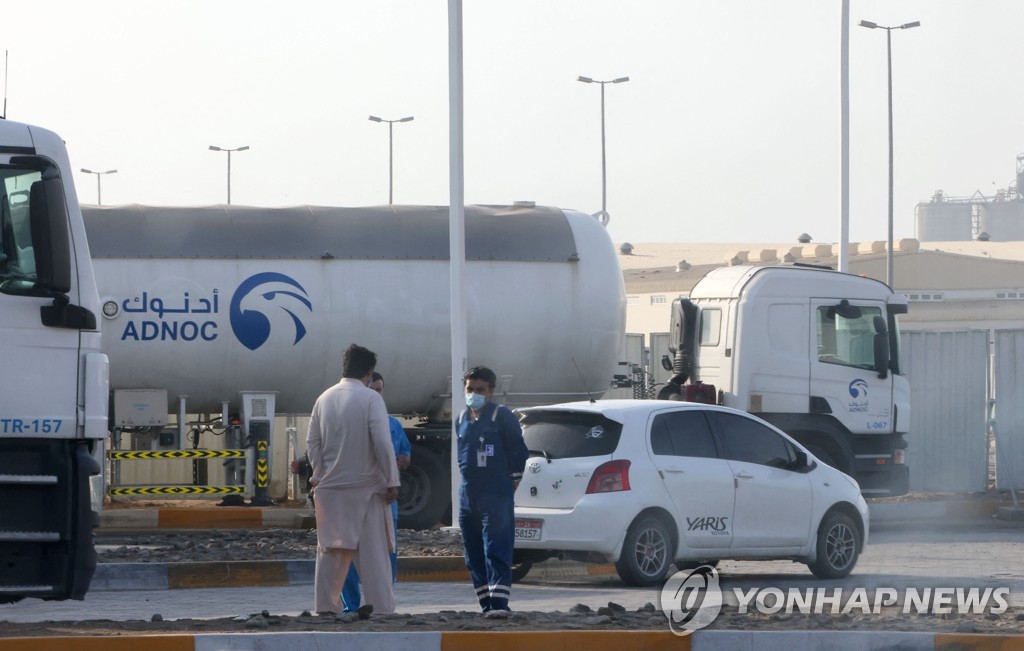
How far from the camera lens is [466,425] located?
9.50 meters

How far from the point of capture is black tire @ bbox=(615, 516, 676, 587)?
11.6m

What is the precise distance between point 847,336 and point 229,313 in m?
7.09

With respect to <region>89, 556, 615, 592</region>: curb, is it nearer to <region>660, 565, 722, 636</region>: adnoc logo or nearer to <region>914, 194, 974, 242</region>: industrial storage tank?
<region>660, 565, 722, 636</region>: adnoc logo

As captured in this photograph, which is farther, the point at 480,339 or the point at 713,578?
the point at 480,339

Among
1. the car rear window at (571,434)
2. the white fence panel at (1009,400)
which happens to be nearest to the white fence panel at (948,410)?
the white fence panel at (1009,400)

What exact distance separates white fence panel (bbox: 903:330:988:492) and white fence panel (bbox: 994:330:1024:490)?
8.0 inches

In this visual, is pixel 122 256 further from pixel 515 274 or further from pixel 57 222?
pixel 57 222

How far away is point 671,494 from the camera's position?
1184 centimetres

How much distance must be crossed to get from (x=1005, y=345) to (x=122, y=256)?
1206 cm

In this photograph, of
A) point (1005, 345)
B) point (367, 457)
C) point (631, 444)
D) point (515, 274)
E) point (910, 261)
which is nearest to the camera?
point (367, 457)

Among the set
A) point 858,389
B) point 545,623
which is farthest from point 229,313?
point 545,623

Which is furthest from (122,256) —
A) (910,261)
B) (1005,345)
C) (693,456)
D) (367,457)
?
(910,261)

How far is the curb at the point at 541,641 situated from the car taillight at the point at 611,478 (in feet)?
13.6

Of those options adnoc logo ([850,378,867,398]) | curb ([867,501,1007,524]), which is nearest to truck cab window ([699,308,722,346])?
adnoc logo ([850,378,867,398])
